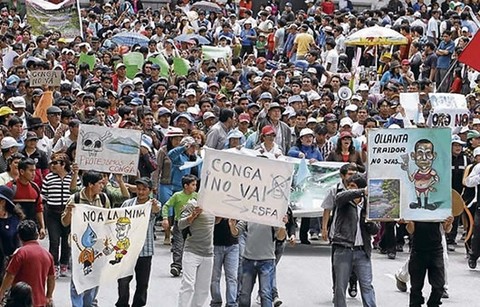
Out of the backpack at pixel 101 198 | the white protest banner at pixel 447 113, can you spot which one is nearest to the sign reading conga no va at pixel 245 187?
the backpack at pixel 101 198

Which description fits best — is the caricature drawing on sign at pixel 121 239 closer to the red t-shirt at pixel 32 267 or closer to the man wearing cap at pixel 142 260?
the man wearing cap at pixel 142 260

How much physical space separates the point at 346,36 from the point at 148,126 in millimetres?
14334

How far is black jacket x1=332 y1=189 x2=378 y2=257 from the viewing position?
50.7 ft

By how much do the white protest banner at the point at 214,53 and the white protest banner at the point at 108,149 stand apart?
12.6 m

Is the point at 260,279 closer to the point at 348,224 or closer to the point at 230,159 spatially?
the point at 348,224

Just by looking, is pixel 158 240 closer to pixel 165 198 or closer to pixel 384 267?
pixel 165 198

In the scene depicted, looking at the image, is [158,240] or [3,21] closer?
[158,240]

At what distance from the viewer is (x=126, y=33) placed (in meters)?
33.2

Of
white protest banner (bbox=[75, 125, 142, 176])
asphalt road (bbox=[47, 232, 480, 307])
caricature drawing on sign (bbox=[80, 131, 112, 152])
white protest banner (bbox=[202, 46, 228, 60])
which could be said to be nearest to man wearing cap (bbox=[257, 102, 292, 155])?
asphalt road (bbox=[47, 232, 480, 307])

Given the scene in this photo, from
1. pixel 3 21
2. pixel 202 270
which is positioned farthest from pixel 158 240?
pixel 3 21

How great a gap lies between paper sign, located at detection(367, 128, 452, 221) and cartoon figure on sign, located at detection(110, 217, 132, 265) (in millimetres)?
2598

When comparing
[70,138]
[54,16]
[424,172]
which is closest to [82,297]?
[424,172]

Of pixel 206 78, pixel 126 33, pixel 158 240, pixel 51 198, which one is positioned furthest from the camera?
pixel 126 33

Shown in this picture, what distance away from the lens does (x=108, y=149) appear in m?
17.5
